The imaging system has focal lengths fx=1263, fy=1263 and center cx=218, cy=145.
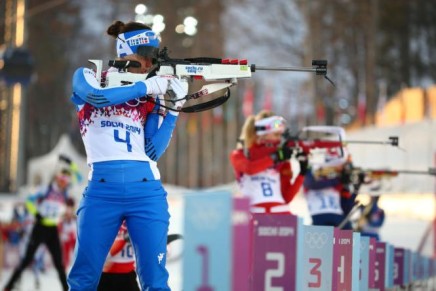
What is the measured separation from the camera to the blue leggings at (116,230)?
7.91 meters

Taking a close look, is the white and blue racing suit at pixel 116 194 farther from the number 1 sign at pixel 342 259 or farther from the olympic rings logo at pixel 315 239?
the number 1 sign at pixel 342 259

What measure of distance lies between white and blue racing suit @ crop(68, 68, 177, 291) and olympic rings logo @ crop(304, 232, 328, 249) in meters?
0.95

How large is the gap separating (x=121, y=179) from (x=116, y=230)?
33 cm

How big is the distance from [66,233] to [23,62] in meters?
3.36

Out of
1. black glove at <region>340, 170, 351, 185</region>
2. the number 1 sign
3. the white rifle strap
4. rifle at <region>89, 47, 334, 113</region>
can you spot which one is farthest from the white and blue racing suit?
black glove at <region>340, 170, 351, 185</region>

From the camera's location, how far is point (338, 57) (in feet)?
190

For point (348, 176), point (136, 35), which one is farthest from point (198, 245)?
point (348, 176)

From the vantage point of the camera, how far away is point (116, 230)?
7984 millimetres

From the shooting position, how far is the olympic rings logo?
8.27m

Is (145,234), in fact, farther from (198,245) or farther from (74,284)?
(198,245)

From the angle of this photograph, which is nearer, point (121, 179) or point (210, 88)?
point (121, 179)

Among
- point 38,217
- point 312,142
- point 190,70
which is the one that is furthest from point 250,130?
point 38,217

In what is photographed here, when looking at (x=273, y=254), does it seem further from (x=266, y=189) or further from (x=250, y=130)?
(x=250, y=130)

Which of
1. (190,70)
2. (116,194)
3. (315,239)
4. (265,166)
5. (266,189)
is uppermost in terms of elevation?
(190,70)
